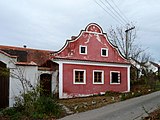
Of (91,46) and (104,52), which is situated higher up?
(91,46)

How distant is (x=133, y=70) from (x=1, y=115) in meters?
24.8

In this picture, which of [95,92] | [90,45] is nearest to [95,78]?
[95,92]

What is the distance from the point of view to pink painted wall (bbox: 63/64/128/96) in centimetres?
2636

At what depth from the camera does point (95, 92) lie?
2803cm

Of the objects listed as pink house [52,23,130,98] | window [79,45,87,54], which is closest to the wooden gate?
pink house [52,23,130,98]

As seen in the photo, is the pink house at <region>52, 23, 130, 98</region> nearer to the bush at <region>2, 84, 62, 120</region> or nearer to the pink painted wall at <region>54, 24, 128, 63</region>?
the pink painted wall at <region>54, 24, 128, 63</region>

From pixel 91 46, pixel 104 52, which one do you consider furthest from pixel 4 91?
pixel 104 52

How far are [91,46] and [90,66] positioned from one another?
198 centimetres

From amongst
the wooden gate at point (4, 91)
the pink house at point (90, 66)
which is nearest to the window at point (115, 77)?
the pink house at point (90, 66)

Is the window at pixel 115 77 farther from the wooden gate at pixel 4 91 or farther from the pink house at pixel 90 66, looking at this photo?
the wooden gate at pixel 4 91

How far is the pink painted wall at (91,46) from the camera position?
26913 mm

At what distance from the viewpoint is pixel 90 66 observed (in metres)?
28.0

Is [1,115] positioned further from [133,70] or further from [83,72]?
[133,70]

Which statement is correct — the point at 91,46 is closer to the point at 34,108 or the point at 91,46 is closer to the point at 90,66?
the point at 90,66
